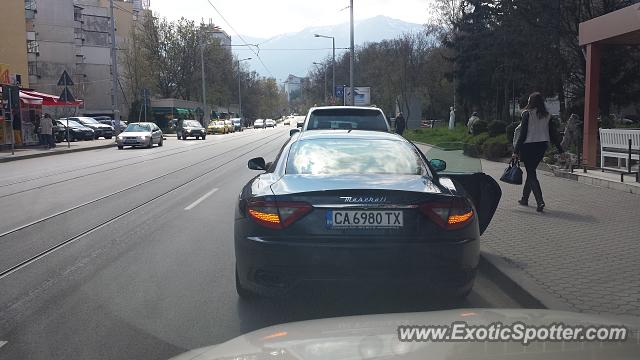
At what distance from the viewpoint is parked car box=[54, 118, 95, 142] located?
38.6m

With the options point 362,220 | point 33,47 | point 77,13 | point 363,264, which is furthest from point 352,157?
point 77,13

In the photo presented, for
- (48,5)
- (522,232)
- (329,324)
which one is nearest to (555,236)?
(522,232)

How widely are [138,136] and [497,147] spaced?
21.2m

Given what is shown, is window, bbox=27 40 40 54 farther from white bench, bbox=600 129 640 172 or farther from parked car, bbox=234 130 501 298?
parked car, bbox=234 130 501 298

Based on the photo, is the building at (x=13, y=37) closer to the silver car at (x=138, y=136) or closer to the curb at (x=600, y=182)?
the silver car at (x=138, y=136)

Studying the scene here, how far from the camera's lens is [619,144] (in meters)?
12.8

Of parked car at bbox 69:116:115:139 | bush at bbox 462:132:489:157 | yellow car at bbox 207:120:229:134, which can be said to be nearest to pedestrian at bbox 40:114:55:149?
parked car at bbox 69:116:115:139

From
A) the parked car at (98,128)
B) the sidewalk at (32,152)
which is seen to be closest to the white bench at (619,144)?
the sidewalk at (32,152)

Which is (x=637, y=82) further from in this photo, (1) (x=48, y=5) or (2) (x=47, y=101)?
(1) (x=48, y=5)

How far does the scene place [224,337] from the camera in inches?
171

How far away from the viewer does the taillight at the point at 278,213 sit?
4.47 metres

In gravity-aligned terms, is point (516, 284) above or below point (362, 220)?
below

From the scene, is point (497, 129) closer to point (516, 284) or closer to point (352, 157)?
point (516, 284)

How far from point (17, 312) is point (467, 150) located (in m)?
17.3
